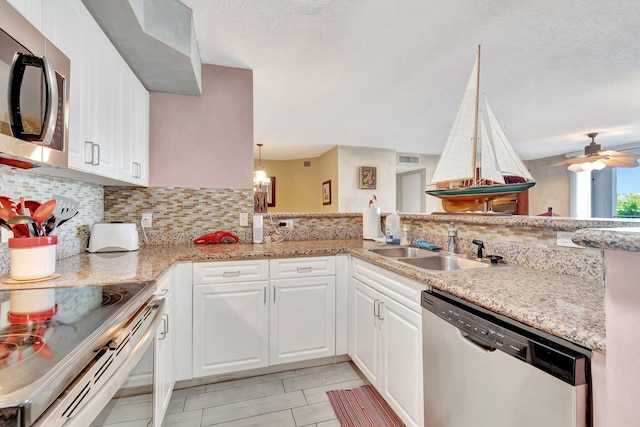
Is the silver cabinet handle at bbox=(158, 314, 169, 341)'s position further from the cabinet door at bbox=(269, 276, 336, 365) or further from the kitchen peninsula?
the cabinet door at bbox=(269, 276, 336, 365)

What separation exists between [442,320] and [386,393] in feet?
2.39

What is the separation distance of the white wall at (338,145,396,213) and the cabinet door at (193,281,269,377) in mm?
3927

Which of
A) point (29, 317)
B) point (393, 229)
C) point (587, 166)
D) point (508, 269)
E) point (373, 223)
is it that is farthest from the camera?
point (587, 166)

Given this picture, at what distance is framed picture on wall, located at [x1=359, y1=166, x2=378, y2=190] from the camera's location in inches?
232

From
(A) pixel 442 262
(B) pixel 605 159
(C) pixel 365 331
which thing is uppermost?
(B) pixel 605 159

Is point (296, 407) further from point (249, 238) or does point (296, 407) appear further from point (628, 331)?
point (628, 331)

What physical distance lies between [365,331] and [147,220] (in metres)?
1.83

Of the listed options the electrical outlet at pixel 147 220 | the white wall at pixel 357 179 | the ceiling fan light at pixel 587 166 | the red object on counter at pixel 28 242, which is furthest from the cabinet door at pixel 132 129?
the ceiling fan light at pixel 587 166

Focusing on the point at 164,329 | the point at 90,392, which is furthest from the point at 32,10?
the point at 164,329

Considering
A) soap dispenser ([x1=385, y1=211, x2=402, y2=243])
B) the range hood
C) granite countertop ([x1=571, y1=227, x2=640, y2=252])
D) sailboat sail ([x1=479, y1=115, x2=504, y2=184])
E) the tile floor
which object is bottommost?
the tile floor

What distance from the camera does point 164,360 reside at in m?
1.51

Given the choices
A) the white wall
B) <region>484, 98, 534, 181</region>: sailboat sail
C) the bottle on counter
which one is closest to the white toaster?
the bottle on counter

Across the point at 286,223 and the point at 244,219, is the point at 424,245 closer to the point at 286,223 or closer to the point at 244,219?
the point at 286,223

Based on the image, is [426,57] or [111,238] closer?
[111,238]
